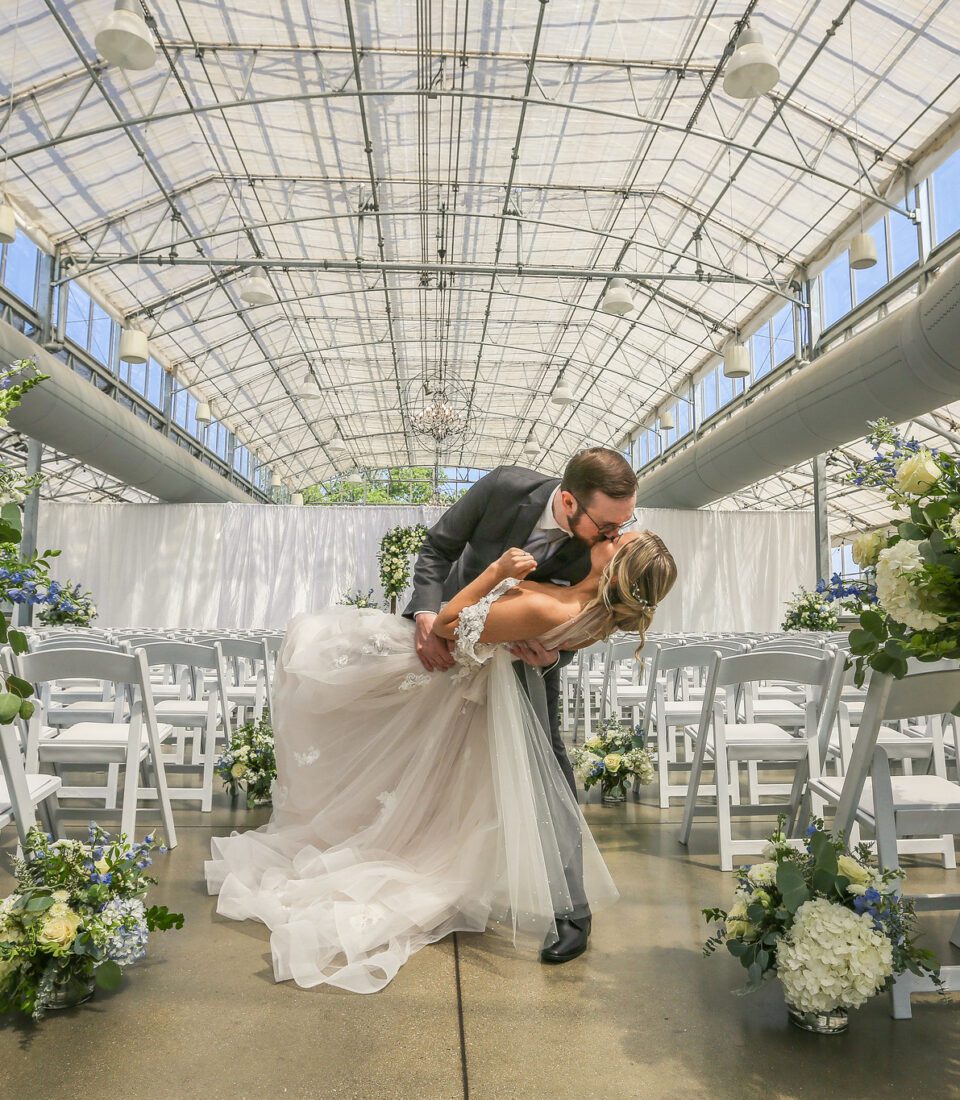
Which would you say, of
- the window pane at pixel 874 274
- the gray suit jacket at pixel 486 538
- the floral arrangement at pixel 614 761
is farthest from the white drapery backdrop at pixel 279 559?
the gray suit jacket at pixel 486 538

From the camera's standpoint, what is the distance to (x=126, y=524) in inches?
594

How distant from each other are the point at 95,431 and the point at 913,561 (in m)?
10.6

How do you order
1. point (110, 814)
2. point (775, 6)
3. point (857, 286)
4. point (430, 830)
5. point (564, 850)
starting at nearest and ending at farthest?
point (564, 850), point (430, 830), point (110, 814), point (775, 6), point (857, 286)

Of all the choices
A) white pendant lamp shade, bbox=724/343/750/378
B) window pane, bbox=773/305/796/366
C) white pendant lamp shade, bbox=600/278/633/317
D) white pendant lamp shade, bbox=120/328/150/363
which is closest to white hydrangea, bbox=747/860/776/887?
white pendant lamp shade, bbox=600/278/633/317

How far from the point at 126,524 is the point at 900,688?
1487 centimetres

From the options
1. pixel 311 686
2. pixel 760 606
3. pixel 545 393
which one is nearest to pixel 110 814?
pixel 311 686

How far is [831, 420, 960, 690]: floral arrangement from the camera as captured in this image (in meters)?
1.51

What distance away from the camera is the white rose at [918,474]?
64.2 inches

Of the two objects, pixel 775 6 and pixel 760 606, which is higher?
pixel 775 6

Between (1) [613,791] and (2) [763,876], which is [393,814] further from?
(1) [613,791]

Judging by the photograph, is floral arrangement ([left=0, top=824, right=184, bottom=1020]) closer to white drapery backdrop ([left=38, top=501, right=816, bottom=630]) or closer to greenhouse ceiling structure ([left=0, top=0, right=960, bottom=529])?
greenhouse ceiling structure ([left=0, top=0, right=960, bottom=529])

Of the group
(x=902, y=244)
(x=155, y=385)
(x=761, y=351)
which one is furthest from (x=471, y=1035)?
(x=155, y=385)

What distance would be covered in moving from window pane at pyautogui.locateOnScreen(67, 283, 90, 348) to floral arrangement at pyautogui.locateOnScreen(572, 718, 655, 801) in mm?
11737

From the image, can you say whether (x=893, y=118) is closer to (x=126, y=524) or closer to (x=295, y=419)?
(x=126, y=524)
